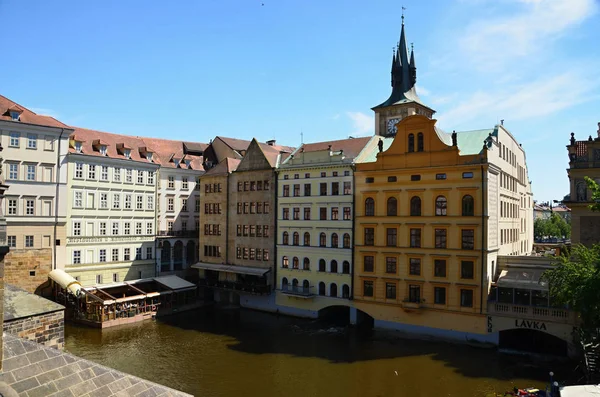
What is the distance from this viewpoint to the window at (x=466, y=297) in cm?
3462

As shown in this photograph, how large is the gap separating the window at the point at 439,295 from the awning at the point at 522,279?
3922 mm

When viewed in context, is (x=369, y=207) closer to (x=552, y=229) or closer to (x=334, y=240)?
(x=334, y=240)

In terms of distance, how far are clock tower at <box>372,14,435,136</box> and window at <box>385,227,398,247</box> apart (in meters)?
14.4

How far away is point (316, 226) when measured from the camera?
4291 cm

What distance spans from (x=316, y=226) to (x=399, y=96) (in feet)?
59.0

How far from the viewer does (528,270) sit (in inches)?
1387

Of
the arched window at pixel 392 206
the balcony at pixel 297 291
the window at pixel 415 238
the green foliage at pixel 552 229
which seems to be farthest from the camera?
the green foliage at pixel 552 229

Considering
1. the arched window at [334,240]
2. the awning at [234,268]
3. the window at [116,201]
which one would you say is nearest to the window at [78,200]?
the window at [116,201]

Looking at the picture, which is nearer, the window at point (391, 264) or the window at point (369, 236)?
the window at point (391, 264)

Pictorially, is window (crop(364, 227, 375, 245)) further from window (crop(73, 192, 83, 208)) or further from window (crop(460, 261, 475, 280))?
window (crop(73, 192, 83, 208))

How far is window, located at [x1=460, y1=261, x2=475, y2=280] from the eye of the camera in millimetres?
34719

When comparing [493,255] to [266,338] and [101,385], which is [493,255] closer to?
[266,338]

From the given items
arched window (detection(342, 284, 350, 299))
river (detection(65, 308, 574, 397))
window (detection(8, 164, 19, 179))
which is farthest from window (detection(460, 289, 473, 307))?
window (detection(8, 164, 19, 179))

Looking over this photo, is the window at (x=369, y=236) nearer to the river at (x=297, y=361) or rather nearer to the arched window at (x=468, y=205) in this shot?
the river at (x=297, y=361)
